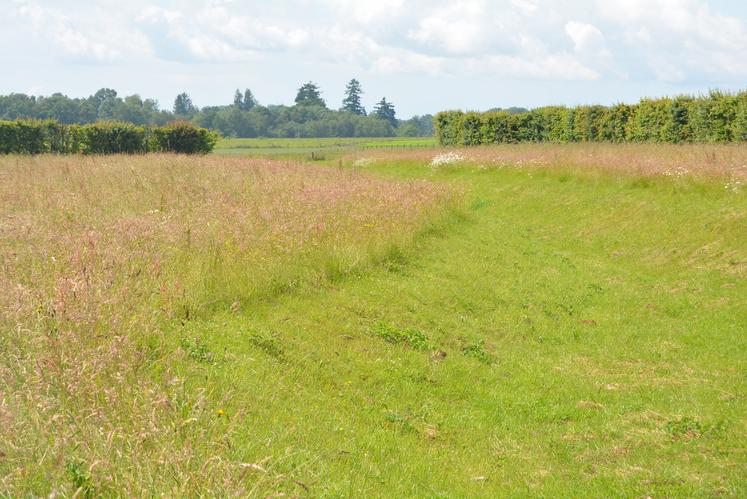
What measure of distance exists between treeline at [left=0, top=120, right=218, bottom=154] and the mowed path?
25.1m

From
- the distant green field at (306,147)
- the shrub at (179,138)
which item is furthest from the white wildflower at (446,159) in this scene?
the distant green field at (306,147)

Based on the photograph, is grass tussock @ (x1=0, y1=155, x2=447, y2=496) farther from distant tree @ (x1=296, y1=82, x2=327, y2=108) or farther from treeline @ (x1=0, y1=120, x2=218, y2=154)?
distant tree @ (x1=296, y1=82, x2=327, y2=108)

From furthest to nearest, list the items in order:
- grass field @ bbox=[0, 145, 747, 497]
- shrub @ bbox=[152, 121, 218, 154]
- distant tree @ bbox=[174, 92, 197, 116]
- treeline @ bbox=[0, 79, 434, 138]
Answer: distant tree @ bbox=[174, 92, 197, 116], treeline @ bbox=[0, 79, 434, 138], shrub @ bbox=[152, 121, 218, 154], grass field @ bbox=[0, 145, 747, 497]

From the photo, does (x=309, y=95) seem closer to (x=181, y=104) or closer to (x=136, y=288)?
(x=181, y=104)

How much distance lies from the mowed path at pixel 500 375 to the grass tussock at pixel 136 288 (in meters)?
0.39

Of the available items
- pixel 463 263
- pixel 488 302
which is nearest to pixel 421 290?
pixel 488 302

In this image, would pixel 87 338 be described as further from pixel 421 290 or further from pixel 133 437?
pixel 421 290

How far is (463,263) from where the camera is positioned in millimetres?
15008

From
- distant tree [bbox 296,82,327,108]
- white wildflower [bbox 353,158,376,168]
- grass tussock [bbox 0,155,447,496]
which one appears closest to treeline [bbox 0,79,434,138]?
distant tree [bbox 296,82,327,108]

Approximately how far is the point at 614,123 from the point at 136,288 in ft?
97.3

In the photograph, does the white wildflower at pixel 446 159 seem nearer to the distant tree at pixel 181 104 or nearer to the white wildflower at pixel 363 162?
the white wildflower at pixel 363 162

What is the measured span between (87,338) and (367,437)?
8.39 ft

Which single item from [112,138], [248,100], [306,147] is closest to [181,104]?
[248,100]

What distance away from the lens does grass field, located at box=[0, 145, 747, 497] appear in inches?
190
